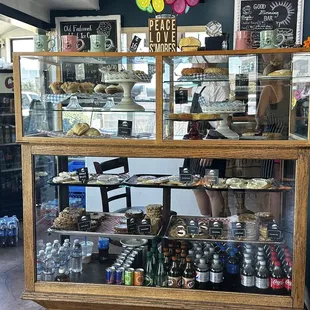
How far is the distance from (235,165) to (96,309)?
92cm

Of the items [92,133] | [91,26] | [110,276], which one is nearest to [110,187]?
[92,133]

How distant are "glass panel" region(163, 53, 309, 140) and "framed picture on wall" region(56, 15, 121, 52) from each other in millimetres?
2484

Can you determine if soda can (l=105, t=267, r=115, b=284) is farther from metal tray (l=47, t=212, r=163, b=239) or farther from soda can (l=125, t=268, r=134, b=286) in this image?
metal tray (l=47, t=212, r=163, b=239)

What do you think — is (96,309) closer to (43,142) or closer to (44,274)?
(44,274)

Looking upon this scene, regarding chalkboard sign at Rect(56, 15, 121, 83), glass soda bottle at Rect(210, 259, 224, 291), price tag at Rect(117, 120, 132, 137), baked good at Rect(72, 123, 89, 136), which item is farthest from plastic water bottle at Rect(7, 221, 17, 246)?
glass soda bottle at Rect(210, 259, 224, 291)

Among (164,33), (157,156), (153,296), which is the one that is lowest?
(153,296)

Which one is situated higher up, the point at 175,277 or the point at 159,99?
the point at 159,99

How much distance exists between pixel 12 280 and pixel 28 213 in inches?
58.5

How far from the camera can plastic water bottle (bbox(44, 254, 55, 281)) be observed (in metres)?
2.02

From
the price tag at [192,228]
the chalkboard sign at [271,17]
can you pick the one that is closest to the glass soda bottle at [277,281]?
the price tag at [192,228]

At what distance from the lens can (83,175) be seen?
2.13 meters

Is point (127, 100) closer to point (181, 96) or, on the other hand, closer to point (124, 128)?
point (124, 128)

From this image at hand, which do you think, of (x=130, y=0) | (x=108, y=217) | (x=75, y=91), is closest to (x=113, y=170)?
(x=108, y=217)

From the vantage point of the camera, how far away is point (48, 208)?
7.06 feet
